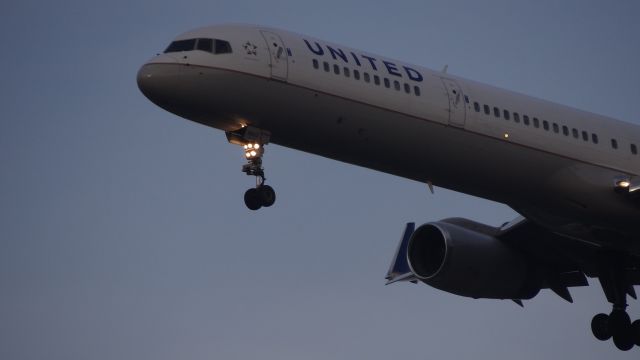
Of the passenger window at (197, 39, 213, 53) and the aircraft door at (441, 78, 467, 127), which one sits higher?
→ the passenger window at (197, 39, 213, 53)

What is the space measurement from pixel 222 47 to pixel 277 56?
1.37 metres

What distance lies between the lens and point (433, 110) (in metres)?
32.3

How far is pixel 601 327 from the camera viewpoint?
3728 cm

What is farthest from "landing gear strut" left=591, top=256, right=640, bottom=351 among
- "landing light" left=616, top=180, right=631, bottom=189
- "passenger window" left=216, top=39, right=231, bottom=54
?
"passenger window" left=216, top=39, right=231, bottom=54

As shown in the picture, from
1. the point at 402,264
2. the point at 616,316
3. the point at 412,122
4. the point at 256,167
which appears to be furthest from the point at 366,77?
the point at 616,316

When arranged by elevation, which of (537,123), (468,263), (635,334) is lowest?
(635,334)

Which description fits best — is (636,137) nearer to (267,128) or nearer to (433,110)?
(433,110)

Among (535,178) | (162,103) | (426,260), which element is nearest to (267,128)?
(162,103)

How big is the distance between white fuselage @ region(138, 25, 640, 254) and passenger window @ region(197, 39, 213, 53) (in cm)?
23

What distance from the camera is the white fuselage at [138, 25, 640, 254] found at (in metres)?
30.6

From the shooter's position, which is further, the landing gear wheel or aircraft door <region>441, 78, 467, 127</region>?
the landing gear wheel

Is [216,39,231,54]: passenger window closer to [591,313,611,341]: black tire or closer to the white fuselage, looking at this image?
A: the white fuselage

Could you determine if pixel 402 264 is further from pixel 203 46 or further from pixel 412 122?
pixel 203 46

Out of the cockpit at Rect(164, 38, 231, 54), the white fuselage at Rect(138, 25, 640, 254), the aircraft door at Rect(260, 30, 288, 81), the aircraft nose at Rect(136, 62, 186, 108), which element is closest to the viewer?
the aircraft nose at Rect(136, 62, 186, 108)
